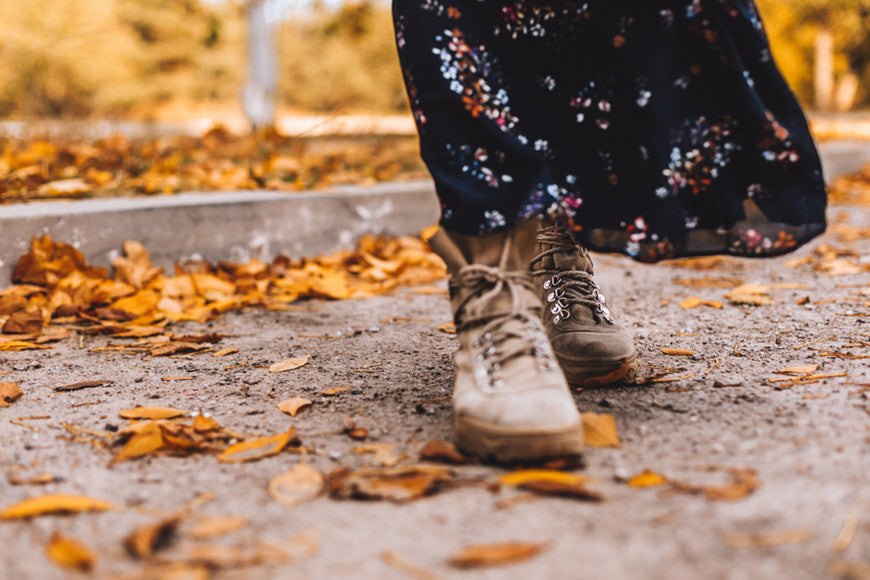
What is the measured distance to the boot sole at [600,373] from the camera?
1421 millimetres

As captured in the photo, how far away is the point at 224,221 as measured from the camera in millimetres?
2420

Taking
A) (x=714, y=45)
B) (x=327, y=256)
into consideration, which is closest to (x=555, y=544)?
(x=714, y=45)

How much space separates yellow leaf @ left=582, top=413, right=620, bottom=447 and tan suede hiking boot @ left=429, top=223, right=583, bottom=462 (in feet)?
0.17

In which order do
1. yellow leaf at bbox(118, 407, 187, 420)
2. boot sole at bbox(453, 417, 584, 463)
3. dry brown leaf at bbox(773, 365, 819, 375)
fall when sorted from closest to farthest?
boot sole at bbox(453, 417, 584, 463)
yellow leaf at bbox(118, 407, 187, 420)
dry brown leaf at bbox(773, 365, 819, 375)

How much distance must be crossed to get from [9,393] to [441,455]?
34.8 inches

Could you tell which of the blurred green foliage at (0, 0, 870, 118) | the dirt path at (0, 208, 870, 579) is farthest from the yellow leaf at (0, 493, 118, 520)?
the blurred green foliage at (0, 0, 870, 118)

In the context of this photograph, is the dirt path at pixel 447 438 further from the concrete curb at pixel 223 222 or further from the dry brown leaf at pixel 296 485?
the concrete curb at pixel 223 222

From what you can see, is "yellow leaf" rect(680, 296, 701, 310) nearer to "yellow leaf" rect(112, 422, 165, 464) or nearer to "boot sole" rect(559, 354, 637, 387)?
"boot sole" rect(559, 354, 637, 387)

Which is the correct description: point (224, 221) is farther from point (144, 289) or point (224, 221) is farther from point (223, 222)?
point (144, 289)

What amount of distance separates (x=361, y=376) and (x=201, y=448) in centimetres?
45

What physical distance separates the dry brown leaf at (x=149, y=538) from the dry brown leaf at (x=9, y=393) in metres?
0.65

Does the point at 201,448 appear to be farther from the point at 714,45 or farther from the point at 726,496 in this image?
the point at 714,45

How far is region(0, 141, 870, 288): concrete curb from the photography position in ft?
6.82

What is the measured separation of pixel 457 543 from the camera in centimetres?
85
